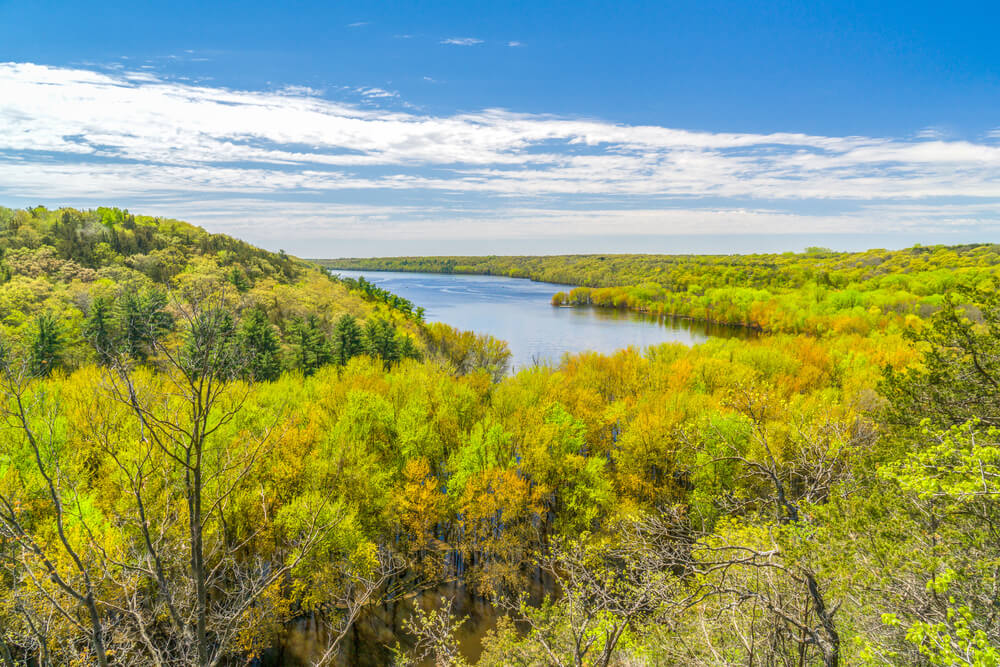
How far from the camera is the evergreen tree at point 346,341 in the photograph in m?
36.3

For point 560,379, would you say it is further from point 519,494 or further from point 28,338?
point 28,338

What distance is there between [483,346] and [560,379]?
15.4 meters

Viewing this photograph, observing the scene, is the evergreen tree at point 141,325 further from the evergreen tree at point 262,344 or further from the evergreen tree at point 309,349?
the evergreen tree at point 309,349

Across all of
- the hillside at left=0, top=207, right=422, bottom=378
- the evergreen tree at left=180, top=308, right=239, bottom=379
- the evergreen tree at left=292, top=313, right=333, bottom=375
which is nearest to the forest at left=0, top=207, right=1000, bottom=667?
the evergreen tree at left=180, top=308, right=239, bottom=379

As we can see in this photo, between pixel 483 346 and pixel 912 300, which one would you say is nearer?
pixel 483 346

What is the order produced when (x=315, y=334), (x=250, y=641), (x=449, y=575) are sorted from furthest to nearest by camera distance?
(x=315, y=334), (x=449, y=575), (x=250, y=641)

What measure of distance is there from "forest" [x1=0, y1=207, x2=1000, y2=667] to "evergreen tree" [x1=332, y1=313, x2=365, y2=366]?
173 mm

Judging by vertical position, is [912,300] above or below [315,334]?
above

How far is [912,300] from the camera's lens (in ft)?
195

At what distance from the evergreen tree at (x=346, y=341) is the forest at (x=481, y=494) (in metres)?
0.17

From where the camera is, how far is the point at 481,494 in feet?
60.6

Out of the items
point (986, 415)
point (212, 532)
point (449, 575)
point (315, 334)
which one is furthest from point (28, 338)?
point (986, 415)

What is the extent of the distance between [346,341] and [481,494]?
22.3 metres

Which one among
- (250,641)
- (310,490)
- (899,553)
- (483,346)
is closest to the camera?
(899,553)
